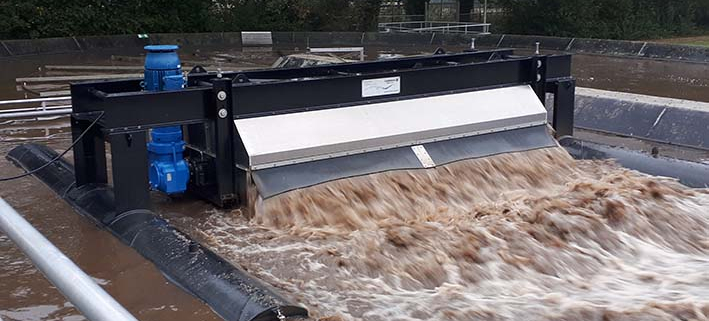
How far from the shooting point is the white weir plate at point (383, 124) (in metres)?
7.12

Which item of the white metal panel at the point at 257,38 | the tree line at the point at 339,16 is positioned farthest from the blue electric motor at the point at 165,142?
the tree line at the point at 339,16

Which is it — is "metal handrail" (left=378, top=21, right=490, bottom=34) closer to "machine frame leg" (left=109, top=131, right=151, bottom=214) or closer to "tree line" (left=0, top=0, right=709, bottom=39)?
"tree line" (left=0, top=0, right=709, bottom=39)

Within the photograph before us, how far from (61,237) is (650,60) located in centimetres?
1942

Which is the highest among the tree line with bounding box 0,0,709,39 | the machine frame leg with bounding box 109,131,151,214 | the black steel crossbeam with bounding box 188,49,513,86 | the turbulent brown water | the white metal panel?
the tree line with bounding box 0,0,709,39

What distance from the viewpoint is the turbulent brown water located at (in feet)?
17.4

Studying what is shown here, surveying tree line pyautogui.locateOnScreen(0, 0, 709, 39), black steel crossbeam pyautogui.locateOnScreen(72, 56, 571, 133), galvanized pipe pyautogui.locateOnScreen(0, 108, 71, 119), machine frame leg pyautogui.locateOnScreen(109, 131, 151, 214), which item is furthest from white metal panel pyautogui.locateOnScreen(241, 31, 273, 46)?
machine frame leg pyautogui.locateOnScreen(109, 131, 151, 214)

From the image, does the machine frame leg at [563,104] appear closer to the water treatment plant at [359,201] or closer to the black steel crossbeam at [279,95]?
the water treatment plant at [359,201]

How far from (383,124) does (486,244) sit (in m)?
1.88

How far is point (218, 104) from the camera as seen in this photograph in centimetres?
703

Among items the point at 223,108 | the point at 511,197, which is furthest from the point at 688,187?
the point at 223,108

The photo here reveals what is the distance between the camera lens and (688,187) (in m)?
7.76

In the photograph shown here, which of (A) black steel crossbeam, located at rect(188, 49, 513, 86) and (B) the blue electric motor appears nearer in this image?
(B) the blue electric motor

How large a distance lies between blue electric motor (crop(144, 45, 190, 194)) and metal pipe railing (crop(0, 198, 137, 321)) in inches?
186

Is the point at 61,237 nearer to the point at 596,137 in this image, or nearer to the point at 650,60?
the point at 596,137
